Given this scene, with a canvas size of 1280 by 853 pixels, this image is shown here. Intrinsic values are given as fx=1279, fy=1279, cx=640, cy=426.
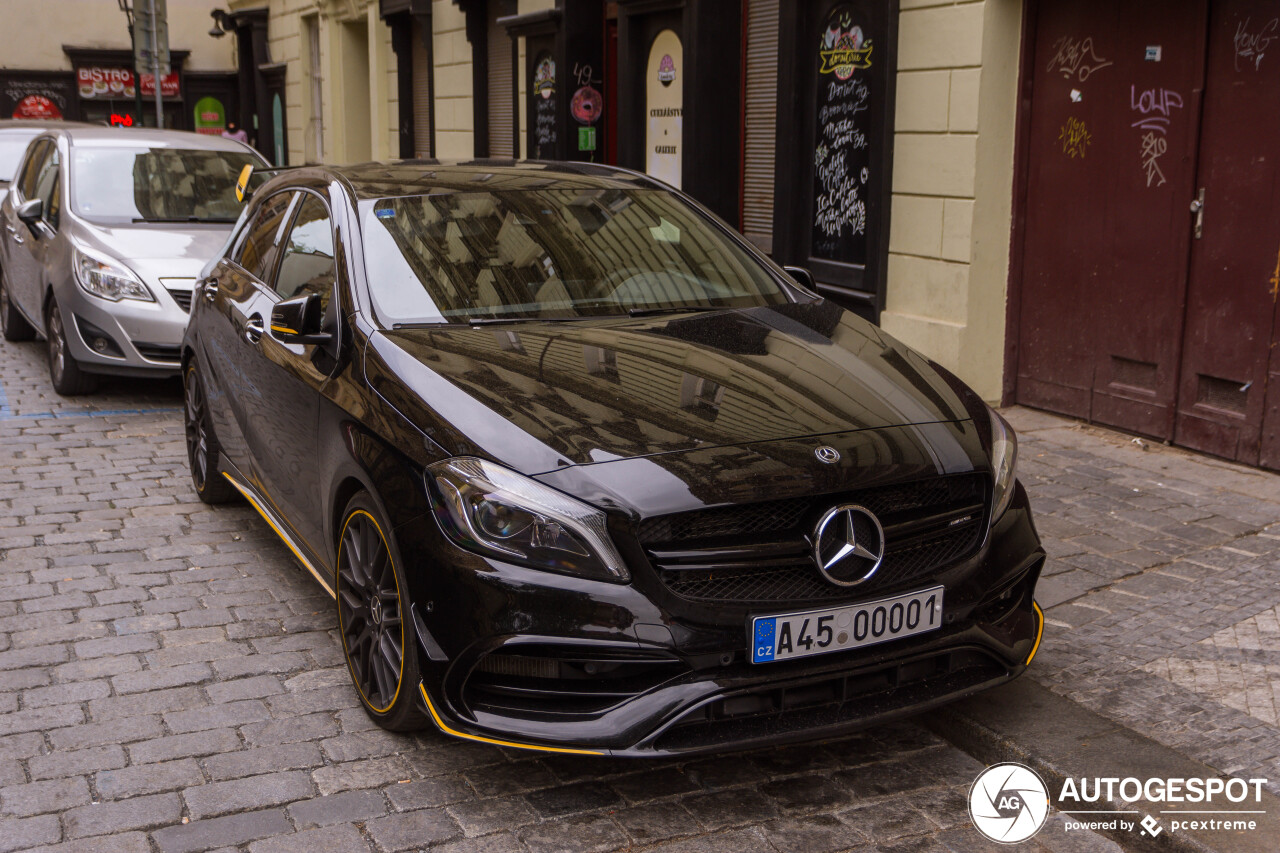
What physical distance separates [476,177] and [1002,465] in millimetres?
2258

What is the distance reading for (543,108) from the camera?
13.4 m

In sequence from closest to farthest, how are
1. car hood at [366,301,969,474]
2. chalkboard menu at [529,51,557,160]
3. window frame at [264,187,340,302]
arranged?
car hood at [366,301,969,474], window frame at [264,187,340,302], chalkboard menu at [529,51,557,160]

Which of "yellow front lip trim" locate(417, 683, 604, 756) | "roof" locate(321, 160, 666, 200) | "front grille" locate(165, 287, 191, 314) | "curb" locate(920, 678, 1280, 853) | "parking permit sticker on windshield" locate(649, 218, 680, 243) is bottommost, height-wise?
"curb" locate(920, 678, 1280, 853)

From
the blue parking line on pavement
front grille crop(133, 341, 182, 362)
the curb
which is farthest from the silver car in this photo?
the curb

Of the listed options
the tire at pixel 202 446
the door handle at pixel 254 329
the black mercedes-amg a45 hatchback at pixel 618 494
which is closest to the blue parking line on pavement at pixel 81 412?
the tire at pixel 202 446

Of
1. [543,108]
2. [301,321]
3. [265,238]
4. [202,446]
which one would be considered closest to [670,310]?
[301,321]

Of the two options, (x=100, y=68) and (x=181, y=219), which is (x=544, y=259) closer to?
(x=181, y=219)

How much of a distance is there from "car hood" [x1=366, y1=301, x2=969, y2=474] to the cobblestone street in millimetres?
846

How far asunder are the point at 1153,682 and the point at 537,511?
83.6 inches

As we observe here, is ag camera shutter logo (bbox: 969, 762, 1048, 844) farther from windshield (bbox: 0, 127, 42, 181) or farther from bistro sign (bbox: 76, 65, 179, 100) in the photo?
bistro sign (bbox: 76, 65, 179, 100)

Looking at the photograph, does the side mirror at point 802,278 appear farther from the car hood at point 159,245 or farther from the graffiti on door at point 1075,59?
the car hood at point 159,245

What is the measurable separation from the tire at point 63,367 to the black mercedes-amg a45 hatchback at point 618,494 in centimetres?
454

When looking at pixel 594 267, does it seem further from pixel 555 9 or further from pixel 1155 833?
pixel 555 9

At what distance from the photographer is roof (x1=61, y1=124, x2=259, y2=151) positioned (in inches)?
373
